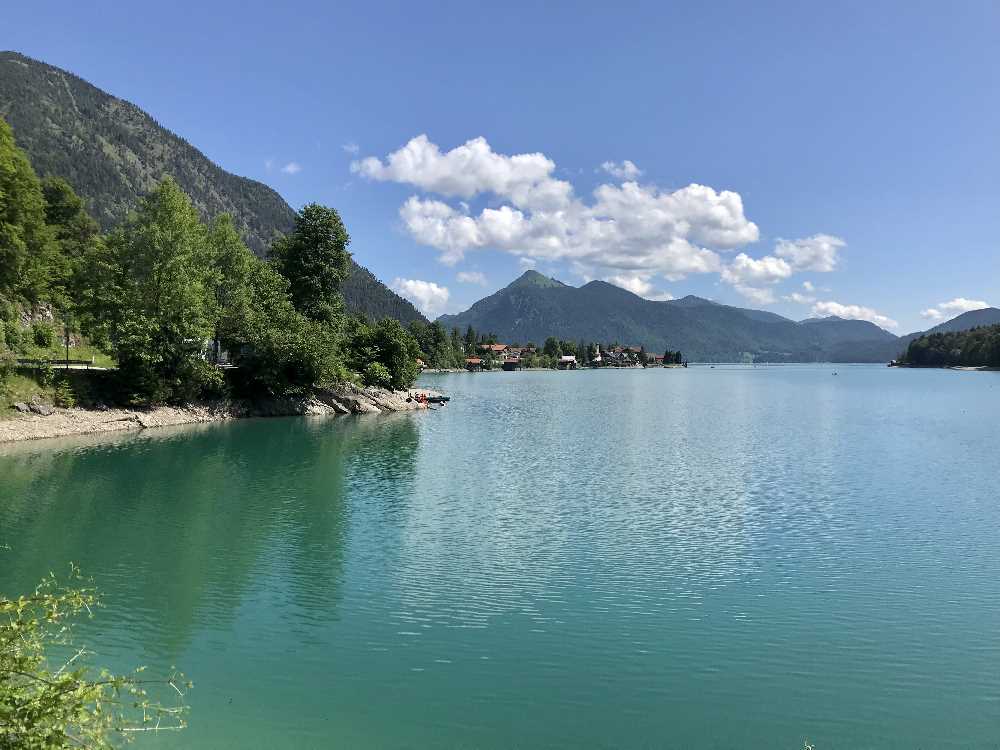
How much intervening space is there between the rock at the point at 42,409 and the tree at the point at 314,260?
3343 cm

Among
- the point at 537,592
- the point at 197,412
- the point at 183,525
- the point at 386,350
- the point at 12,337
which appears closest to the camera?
the point at 537,592

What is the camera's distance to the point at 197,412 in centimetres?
6400

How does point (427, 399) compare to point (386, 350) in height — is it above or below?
below

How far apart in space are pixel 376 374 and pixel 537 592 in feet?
224

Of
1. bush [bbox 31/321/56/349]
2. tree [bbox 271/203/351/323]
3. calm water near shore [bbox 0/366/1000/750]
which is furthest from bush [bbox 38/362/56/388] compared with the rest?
tree [bbox 271/203/351/323]

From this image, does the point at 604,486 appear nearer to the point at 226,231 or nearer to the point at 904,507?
the point at 904,507

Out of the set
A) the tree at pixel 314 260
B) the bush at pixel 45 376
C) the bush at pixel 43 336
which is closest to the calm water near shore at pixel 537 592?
the bush at pixel 45 376

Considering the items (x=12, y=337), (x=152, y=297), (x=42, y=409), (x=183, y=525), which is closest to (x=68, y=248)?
(x=152, y=297)

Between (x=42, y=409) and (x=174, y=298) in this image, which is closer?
(x=42, y=409)

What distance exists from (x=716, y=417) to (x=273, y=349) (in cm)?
5083

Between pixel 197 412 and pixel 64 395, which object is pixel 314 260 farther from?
pixel 64 395

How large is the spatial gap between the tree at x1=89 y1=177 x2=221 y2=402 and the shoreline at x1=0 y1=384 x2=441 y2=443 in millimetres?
2564

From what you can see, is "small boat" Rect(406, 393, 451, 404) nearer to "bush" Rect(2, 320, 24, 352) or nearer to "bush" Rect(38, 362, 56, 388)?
"bush" Rect(38, 362, 56, 388)

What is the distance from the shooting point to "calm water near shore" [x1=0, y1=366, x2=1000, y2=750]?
13.0 meters
